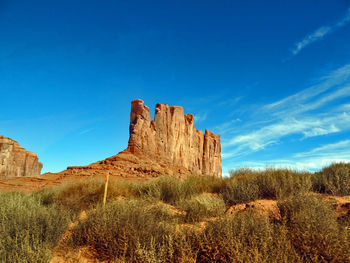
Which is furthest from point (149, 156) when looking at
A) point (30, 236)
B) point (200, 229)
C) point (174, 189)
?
point (200, 229)

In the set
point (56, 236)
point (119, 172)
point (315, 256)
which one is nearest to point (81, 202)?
point (56, 236)

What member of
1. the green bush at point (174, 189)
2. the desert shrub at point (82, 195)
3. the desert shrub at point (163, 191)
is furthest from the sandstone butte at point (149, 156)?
the green bush at point (174, 189)

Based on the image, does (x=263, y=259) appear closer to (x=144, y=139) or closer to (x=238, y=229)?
(x=238, y=229)

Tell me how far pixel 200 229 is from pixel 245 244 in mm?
1623

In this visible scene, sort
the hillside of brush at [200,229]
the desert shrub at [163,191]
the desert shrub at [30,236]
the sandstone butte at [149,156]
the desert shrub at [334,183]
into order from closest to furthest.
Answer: the hillside of brush at [200,229] < the desert shrub at [30,236] < the desert shrub at [334,183] < the desert shrub at [163,191] < the sandstone butte at [149,156]

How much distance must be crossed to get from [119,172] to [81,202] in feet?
56.8

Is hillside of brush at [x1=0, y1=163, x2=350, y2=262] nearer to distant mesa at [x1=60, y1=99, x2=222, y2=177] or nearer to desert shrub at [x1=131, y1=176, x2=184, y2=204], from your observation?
desert shrub at [x1=131, y1=176, x2=184, y2=204]

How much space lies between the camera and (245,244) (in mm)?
3543

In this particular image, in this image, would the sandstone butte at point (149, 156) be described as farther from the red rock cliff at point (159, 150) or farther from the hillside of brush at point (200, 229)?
the hillside of brush at point (200, 229)

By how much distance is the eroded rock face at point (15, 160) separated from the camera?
128 feet

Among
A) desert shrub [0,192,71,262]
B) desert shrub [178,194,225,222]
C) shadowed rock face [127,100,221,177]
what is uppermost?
shadowed rock face [127,100,221,177]

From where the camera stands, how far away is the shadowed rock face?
36.2 meters

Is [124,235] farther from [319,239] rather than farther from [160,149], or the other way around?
[160,149]

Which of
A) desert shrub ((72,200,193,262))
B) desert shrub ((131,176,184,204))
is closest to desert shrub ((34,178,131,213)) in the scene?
desert shrub ((131,176,184,204))
